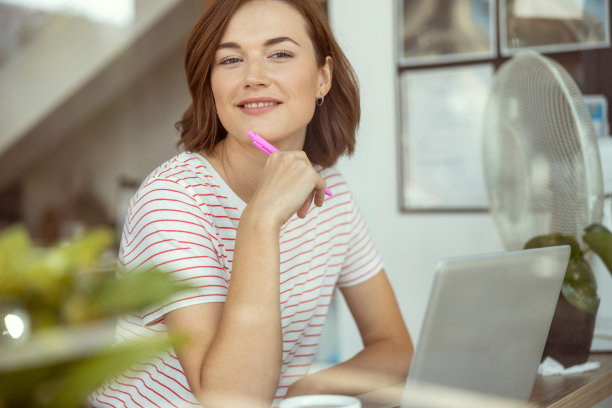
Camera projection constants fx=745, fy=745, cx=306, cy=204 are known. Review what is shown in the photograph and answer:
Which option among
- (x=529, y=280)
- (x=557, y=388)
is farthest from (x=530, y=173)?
(x=529, y=280)

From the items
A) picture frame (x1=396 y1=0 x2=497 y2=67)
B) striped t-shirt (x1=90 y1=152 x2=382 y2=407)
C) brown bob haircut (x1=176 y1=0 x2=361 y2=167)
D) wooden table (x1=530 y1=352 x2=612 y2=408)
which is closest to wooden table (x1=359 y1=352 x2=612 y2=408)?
wooden table (x1=530 y1=352 x2=612 y2=408)

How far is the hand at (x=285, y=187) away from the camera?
0.90 metres

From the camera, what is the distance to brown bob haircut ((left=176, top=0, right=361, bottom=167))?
3.68 ft

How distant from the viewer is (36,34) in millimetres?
3812

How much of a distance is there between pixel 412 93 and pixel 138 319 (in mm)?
1290

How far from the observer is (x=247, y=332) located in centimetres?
85

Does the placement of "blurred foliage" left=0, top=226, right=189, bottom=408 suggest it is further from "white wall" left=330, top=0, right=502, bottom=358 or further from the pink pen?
"white wall" left=330, top=0, right=502, bottom=358

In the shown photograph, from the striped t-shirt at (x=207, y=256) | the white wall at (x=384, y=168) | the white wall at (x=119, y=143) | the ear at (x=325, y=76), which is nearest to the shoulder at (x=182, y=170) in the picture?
the striped t-shirt at (x=207, y=256)

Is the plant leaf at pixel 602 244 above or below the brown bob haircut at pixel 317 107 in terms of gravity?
below

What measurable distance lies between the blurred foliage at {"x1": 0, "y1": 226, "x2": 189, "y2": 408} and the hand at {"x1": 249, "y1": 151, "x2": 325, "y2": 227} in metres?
0.52

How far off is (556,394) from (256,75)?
0.60 metres

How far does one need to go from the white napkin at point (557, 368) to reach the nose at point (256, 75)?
0.57m

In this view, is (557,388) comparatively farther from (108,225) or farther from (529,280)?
(108,225)

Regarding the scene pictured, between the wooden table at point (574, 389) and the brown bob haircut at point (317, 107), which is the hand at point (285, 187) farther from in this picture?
the wooden table at point (574, 389)
